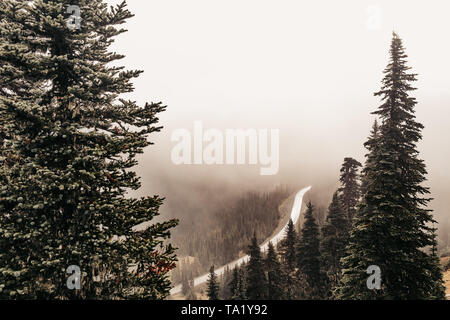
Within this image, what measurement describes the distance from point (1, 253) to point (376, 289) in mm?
15815

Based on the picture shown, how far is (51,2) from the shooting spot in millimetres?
7223

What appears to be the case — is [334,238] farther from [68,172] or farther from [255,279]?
[68,172]

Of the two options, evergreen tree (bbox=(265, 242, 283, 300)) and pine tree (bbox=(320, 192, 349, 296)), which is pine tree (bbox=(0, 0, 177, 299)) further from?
pine tree (bbox=(320, 192, 349, 296))

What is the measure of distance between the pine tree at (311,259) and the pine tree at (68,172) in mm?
36513

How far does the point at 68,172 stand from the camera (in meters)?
6.80

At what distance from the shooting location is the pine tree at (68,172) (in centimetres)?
671

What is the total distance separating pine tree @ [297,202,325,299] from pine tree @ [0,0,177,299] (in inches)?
1438

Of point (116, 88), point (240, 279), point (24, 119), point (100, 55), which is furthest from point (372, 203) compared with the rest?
point (240, 279)

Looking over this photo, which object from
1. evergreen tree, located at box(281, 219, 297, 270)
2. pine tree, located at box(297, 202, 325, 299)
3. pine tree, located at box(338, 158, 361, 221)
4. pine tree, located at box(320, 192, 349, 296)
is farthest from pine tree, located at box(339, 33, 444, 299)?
evergreen tree, located at box(281, 219, 297, 270)

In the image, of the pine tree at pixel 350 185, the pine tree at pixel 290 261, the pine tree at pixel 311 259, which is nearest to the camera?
the pine tree at pixel 350 185

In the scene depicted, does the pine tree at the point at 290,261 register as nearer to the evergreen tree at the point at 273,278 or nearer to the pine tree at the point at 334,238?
the evergreen tree at the point at 273,278

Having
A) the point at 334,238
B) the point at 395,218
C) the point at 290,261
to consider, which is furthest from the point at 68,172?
the point at 290,261

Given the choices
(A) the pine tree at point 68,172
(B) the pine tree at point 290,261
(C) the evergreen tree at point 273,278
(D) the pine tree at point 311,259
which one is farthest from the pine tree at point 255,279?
(A) the pine tree at point 68,172

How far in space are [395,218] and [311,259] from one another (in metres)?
29.8
